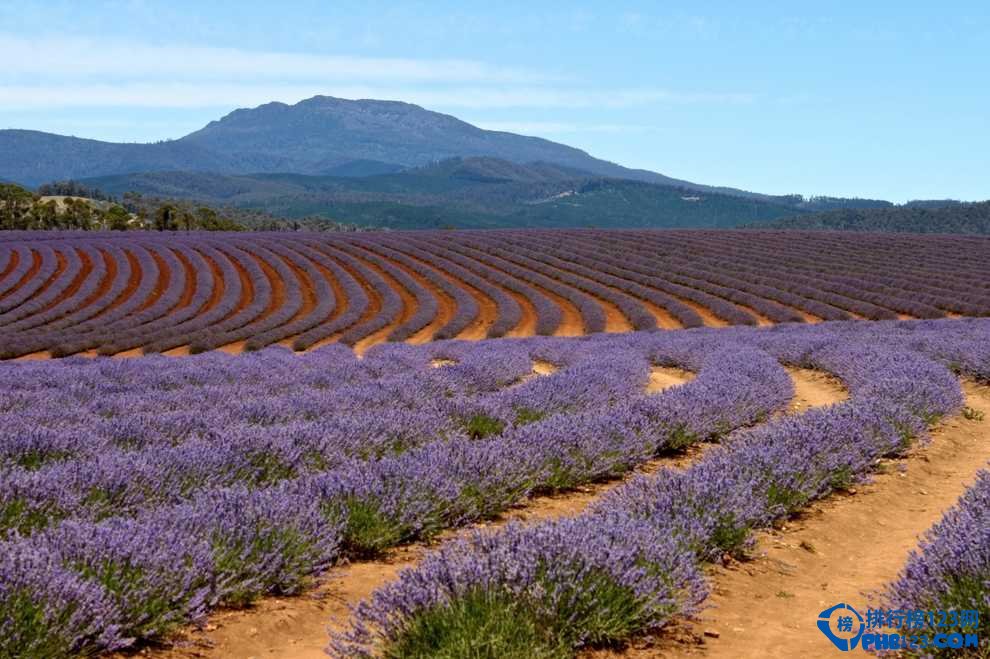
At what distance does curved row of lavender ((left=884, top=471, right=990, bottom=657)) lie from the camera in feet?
11.0

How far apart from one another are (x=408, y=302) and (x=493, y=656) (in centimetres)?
3100

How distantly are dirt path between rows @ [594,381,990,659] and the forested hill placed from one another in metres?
98.9

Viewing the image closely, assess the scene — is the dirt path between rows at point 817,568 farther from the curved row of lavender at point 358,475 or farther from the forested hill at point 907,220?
the forested hill at point 907,220

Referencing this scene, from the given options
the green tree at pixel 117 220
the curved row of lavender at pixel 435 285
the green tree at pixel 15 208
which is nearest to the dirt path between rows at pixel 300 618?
the curved row of lavender at pixel 435 285

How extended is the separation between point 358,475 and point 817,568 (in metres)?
2.61

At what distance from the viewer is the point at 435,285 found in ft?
124

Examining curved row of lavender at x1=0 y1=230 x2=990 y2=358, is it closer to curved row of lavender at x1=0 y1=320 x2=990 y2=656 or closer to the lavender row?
curved row of lavender at x1=0 y1=320 x2=990 y2=656

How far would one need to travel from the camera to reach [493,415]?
26.5 feet

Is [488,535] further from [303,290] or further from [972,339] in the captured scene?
[303,290]

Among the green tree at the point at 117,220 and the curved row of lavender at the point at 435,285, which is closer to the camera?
the curved row of lavender at the point at 435,285

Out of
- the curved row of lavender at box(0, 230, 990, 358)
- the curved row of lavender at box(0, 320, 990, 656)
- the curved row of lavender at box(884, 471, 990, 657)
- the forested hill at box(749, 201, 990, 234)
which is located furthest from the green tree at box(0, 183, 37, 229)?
the curved row of lavender at box(884, 471, 990, 657)

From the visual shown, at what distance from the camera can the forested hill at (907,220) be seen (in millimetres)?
107062

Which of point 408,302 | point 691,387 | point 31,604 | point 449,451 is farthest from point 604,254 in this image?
point 31,604

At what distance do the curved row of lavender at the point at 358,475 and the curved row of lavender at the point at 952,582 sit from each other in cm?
88
